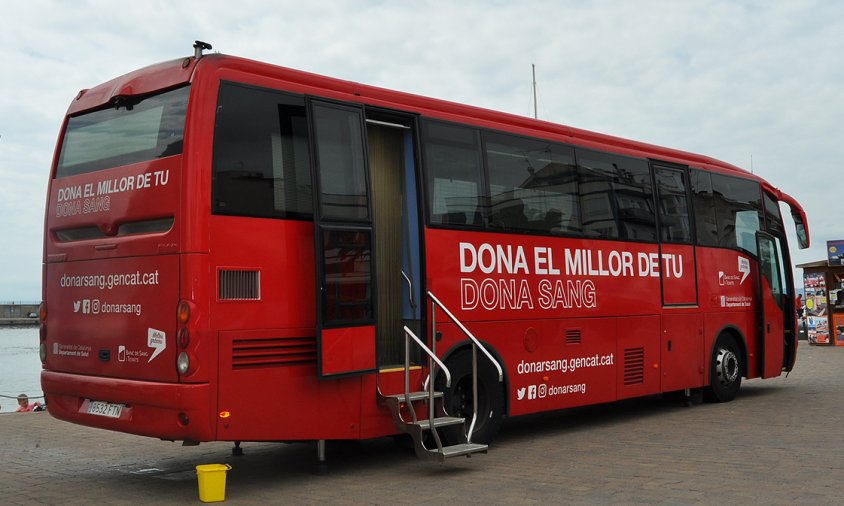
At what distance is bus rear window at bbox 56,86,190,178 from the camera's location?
23.5 ft

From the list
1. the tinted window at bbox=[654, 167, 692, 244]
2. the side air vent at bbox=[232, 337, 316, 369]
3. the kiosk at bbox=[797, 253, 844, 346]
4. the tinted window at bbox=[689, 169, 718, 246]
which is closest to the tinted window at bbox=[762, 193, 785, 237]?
the tinted window at bbox=[689, 169, 718, 246]

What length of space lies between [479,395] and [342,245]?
251 centimetres

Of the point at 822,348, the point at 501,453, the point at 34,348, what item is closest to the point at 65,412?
the point at 501,453

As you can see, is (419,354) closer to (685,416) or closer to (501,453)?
(501,453)

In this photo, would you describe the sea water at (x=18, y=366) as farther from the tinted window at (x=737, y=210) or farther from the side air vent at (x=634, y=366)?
the tinted window at (x=737, y=210)

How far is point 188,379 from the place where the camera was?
265 inches

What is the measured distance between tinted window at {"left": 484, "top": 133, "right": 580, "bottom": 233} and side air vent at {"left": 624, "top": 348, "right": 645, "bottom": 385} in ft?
6.34

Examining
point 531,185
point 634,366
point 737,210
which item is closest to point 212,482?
point 531,185

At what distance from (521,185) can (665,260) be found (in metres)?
3.19

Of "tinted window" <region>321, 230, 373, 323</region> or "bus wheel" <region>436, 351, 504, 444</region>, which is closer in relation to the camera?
"tinted window" <region>321, 230, 373, 323</region>

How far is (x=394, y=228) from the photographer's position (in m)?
8.70

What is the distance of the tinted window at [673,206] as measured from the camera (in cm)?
1209

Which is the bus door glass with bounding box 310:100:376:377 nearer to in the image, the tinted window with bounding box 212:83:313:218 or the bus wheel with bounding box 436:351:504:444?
the tinted window with bounding box 212:83:313:218

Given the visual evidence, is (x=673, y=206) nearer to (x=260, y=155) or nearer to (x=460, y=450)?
(x=460, y=450)
